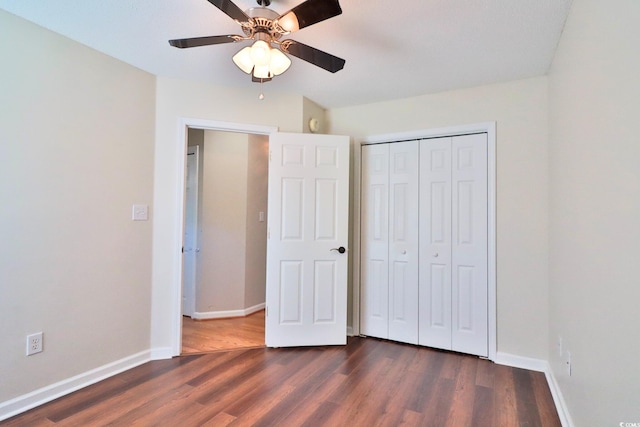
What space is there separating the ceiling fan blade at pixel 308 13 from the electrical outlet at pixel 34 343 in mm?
2395

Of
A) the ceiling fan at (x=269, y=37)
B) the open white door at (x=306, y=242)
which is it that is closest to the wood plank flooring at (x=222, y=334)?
the open white door at (x=306, y=242)

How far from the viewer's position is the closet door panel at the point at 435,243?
2.89 metres

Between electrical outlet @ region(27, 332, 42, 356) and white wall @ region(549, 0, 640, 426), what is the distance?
2974 millimetres

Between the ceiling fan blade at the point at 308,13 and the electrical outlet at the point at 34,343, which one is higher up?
the ceiling fan blade at the point at 308,13

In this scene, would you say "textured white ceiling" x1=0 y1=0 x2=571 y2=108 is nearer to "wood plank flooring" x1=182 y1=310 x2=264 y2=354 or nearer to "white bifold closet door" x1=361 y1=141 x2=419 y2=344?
"white bifold closet door" x1=361 y1=141 x2=419 y2=344

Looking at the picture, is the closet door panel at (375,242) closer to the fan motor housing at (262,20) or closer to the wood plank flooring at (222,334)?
the wood plank flooring at (222,334)

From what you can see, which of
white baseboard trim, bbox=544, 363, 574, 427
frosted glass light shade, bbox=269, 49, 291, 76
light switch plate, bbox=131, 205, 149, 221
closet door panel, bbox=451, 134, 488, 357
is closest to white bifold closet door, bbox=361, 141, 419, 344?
closet door panel, bbox=451, 134, 488, 357

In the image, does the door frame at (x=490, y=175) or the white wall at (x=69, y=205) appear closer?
the white wall at (x=69, y=205)

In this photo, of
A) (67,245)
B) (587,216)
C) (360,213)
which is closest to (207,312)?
(67,245)

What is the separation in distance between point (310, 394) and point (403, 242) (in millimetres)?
1620

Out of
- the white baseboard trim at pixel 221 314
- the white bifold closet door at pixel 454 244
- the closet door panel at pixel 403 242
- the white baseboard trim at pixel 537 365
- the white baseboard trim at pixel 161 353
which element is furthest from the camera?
the white baseboard trim at pixel 221 314

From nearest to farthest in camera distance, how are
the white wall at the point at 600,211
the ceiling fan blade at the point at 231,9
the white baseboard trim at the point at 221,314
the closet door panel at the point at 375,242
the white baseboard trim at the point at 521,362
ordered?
the white wall at the point at 600,211
the ceiling fan blade at the point at 231,9
the white baseboard trim at the point at 521,362
the closet door panel at the point at 375,242
the white baseboard trim at the point at 221,314

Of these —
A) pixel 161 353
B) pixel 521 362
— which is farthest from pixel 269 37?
pixel 521 362

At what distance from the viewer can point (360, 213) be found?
330 centimetres
